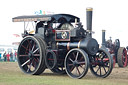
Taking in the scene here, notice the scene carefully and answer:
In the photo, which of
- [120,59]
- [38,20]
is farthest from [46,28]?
[120,59]

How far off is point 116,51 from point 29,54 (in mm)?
11502

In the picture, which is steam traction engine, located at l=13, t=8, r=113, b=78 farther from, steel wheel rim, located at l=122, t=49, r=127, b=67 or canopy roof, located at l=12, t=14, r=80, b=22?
steel wheel rim, located at l=122, t=49, r=127, b=67

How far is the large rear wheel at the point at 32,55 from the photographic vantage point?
1302 cm

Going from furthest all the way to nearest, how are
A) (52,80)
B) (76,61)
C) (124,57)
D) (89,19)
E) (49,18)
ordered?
(124,57) → (89,19) → (49,18) → (76,61) → (52,80)

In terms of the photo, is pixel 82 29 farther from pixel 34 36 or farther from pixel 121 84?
pixel 121 84

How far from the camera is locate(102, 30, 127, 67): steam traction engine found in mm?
22719

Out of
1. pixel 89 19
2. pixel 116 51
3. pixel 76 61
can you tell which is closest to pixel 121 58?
pixel 116 51

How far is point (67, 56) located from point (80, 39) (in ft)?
3.04

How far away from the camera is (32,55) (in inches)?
530

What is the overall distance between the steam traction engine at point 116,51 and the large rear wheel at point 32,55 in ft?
32.0

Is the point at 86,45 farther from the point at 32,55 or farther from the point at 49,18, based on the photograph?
the point at 32,55

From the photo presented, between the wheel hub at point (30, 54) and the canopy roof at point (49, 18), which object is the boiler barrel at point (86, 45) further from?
the wheel hub at point (30, 54)

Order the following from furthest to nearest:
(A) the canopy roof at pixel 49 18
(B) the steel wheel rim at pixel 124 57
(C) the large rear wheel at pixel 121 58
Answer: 1. (B) the steel wheel rim at pixel 124 57
2. (C) the large rear wheel at pixel 121 58
3. (A) the canopy roof at pixel 49 18

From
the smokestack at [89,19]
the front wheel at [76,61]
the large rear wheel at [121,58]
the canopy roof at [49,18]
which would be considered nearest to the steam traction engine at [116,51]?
the large rear wheel at [121,58]
